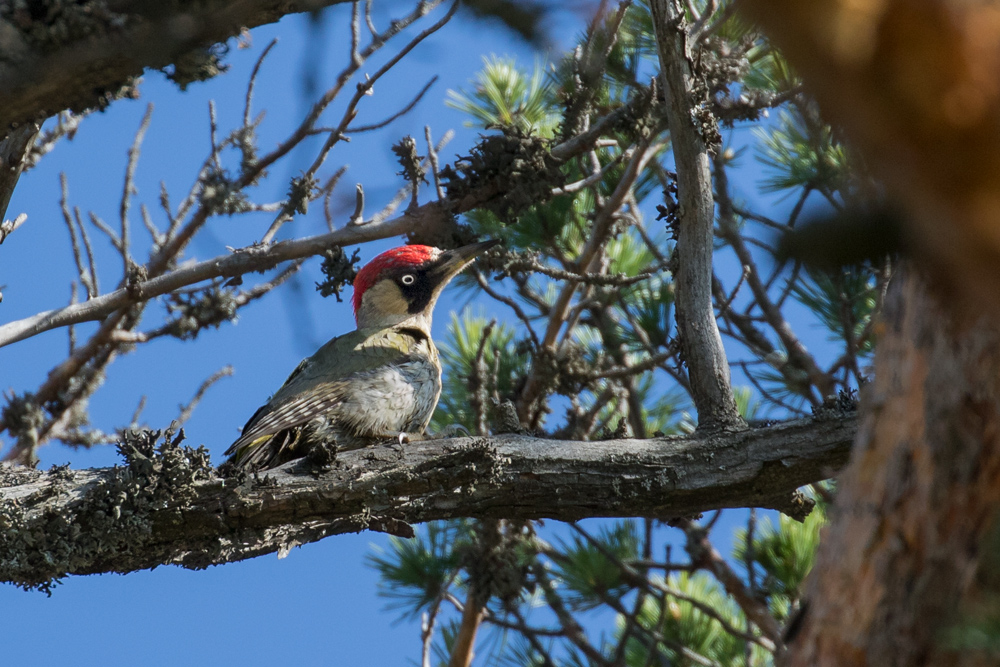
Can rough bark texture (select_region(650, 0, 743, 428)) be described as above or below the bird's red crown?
below

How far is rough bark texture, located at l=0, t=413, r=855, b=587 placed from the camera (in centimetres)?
281

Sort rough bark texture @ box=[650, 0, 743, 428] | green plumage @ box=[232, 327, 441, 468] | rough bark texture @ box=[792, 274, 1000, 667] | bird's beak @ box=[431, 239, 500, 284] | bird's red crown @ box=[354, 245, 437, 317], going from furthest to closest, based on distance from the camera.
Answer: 1. bird's red crown @ box=[354, 245, 437, 317]
2. bird's beak @ box=[431, 239, 500, 284]
3. green plumage @ box=[232, 327, 441, 468]
4. rough bark texture @ box=[650, 0, 743, 428]
5. rough bark texture @ box=[792, 274, 1000, 667]

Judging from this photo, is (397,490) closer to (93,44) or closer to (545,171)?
(545,171)

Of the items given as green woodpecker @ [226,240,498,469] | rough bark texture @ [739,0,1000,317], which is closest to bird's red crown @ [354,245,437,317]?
green woodpecker @ [226,240,498,469]

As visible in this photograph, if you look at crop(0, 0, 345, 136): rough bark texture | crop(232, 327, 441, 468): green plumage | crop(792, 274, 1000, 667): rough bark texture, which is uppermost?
crop(232, 327, 441, 468): green plumage

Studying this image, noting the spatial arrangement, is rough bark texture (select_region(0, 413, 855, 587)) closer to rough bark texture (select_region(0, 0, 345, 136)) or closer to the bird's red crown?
rough bark texture (select_region(0, 0, 345, 136))

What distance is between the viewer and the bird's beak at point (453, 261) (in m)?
4.59

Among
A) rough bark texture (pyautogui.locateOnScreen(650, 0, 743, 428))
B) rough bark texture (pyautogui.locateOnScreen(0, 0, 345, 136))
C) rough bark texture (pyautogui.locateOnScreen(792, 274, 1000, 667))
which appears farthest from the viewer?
rough bark texture (pyautogui.locateOnScreen(650, 0, 743, 428))

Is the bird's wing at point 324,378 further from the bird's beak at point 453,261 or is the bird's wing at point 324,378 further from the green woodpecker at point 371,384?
the bird's beak at point 453,261

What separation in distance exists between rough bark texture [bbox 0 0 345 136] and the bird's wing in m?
1.94

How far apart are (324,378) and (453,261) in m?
1.17

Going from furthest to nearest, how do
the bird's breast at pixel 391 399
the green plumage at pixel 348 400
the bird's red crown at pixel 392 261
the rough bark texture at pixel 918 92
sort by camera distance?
1. the bird's red crown at pixel 392 261
2. the bird's breast at pixel 391 399
3. the green plumage at pixel 348 400
4. the rough bark texture at pixel 918 92

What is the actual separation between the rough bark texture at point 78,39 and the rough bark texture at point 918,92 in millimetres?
1174

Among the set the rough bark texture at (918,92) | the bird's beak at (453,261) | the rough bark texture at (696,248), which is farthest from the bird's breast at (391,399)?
the rough bark texture at (918,92)
